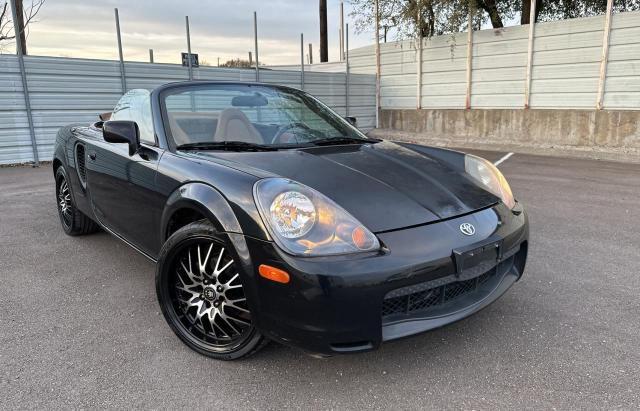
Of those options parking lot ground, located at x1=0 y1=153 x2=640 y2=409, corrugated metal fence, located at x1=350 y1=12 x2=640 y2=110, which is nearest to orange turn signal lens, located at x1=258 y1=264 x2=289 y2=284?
parking lot ground, located at x1=0 y1=153 x2=640 y2=409

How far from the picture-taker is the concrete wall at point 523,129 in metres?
11.1

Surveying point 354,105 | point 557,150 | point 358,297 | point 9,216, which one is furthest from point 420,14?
point 358,297

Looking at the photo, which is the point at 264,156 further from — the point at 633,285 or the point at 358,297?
the point at 633,285

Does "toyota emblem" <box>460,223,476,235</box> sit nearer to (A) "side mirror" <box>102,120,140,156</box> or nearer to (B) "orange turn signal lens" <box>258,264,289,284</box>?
(B) "orange turn signal lens" <box>258,264,289,284</box>

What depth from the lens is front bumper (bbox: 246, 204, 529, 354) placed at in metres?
1.82

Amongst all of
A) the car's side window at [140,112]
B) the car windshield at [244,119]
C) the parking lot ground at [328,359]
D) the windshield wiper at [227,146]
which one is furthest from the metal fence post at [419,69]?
the windshield wiper at [227,146]

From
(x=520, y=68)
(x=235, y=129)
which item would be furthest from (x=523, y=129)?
(x=235, y=129)

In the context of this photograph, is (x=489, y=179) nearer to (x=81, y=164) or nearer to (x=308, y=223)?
(x=308, y=223)

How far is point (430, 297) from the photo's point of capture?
6.70ft

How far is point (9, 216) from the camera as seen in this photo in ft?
17.2

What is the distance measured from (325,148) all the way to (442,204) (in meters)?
0.89

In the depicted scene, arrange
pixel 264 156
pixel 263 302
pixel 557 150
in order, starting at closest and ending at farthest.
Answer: pixel 263 302
pixel 264 156
pixel 557 150

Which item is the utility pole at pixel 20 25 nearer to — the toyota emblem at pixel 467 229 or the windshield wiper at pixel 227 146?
the windshield wiper at pixel 227 146

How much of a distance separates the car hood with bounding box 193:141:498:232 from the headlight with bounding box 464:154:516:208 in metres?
0.12
